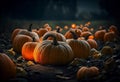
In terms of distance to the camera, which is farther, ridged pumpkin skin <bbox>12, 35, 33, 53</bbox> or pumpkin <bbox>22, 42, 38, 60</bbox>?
ridged pumpkin skin <bbox>12, 35, 33, 53</bbox>

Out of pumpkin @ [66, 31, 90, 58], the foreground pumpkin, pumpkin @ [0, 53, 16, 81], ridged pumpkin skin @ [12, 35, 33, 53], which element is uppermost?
ridged pumpkin skin @ [12, 35, 33, 53]

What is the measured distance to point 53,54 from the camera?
18.3 feet

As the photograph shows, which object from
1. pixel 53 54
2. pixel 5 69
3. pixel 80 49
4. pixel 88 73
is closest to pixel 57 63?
pixel 53 54

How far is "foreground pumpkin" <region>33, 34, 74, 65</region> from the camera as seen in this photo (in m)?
5.57

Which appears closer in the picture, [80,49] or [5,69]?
[5,69]

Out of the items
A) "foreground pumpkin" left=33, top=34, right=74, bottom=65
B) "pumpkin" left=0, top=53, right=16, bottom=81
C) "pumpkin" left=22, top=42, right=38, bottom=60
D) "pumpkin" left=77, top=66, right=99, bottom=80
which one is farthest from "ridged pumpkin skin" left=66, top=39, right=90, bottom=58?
"pumpkin" left=0, top=53, right=16, bottom=81

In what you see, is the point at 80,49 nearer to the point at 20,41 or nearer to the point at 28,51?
the point at 28,51

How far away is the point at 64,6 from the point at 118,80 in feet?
36.6

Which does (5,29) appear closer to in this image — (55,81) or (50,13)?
(50,13)

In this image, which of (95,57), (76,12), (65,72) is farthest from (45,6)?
(65,72)

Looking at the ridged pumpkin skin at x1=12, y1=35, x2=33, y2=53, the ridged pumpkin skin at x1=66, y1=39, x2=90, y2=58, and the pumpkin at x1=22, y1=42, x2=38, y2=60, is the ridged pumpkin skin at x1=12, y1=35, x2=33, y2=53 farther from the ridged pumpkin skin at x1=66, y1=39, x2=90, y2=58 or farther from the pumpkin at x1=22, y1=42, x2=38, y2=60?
the ridged pumpkin skin at x1=66, y1=39, x2=90, y2=58

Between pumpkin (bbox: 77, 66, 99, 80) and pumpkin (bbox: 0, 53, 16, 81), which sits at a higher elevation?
pumpkin (bbox: 0, 53, 16, 81)

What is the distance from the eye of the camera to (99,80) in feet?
13.7

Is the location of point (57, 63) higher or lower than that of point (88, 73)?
higher
